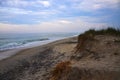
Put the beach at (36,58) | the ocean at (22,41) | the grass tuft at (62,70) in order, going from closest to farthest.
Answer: the grass tuft at (62,70) < the beach at (36,58) < the ocean at (22,41)

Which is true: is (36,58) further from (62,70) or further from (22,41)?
(22,41)

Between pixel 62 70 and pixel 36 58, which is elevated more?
pixel 62 70

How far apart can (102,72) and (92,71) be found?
31cm

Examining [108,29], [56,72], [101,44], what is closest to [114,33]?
[108,29]

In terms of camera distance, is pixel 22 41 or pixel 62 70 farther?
pixel 22 41

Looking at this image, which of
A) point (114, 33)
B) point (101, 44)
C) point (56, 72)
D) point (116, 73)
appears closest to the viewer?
point (116, 73)

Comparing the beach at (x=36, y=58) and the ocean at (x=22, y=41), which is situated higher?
the ocean at (x=22, y=41)

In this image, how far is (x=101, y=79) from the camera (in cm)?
495

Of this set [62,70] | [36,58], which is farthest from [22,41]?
[62,70]

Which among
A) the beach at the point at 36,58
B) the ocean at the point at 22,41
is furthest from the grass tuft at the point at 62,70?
the ocean at the point at 22,41

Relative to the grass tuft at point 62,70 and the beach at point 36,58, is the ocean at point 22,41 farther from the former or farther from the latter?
the grass tuft at point 62,70

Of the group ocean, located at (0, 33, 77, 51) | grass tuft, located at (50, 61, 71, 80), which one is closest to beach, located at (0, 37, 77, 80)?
grass tuft, located at (50, 61, 71, 80)

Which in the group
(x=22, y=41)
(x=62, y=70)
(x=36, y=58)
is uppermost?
(x=22, y=41)

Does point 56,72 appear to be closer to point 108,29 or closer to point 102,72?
point 102,72
